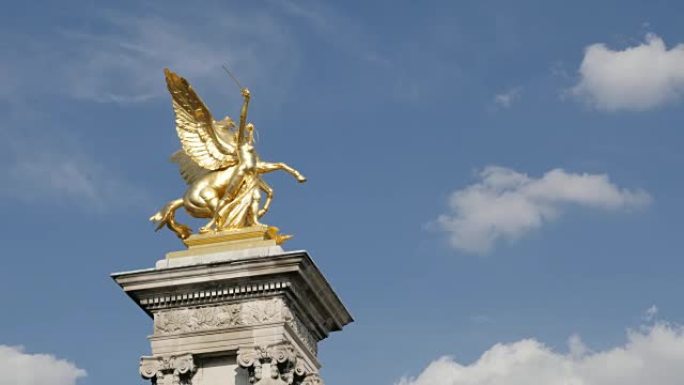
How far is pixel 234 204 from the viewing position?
35.7m

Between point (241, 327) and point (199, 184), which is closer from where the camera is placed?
point (241, 327)

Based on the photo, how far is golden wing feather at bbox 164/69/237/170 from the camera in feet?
120

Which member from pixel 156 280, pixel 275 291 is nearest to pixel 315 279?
pixel 275 291

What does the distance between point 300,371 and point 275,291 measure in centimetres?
180

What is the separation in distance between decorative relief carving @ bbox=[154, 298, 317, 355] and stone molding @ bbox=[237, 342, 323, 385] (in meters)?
0.69

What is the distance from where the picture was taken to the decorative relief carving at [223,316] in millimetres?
33594

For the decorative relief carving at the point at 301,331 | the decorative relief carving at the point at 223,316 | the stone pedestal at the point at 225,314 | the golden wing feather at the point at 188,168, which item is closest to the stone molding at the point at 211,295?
the stone pedestal at the point at 225,314

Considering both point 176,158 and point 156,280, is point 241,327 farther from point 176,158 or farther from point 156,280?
point 176,158

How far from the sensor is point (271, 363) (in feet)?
108

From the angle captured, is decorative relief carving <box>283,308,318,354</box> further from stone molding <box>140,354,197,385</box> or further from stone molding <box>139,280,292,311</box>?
stone molding <box>140,354,197,385</box>

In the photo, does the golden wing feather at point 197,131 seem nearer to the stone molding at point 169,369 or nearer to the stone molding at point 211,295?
the stone molding at point 211,295

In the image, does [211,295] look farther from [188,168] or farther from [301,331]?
[188,168]

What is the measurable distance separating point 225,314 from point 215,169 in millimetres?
4134

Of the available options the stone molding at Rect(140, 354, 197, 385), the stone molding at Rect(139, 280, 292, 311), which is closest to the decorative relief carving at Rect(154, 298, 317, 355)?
the stone molding at Rect(139, 280, 292, 311)
